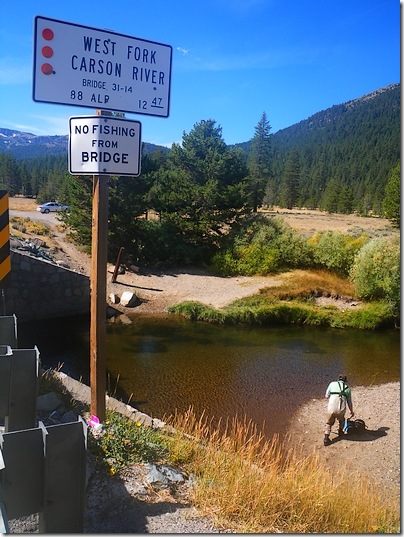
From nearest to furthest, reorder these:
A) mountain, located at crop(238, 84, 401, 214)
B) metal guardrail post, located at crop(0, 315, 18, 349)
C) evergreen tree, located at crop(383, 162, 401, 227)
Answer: metal guardrail post, located at crop(0, 315, 18, 349), evergreen tree, located at crop(383, 162, 401, 227), mountain, located at crop(238, 84, 401, 214)

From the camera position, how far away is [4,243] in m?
4.98

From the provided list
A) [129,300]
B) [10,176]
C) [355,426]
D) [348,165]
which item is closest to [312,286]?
[129,300]

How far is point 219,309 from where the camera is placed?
19.0 meters

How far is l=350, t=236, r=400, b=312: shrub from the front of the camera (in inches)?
760

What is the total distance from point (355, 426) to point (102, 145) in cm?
863

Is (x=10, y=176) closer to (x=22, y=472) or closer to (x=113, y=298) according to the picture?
(x=113, y=298)

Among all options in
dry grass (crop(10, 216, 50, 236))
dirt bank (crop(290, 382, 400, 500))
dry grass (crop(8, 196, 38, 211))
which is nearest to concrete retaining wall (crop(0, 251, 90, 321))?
dry grass (crop(10, 216, 50, 236))

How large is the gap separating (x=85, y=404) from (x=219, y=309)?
1352 cm

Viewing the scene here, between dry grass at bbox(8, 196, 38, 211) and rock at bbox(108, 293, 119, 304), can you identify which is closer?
rock at bbox(108, 293, 119, 304)

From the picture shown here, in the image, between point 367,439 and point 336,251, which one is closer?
point 367,439

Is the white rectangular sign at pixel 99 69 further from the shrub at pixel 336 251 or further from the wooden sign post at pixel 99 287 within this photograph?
the shrub at pixel 336 251

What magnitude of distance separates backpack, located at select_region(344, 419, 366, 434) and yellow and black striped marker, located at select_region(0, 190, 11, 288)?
7.73 m

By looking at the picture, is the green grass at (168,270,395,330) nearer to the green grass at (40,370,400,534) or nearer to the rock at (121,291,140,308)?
the rock at (121,291,140,308)

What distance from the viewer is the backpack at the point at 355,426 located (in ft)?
31.8
